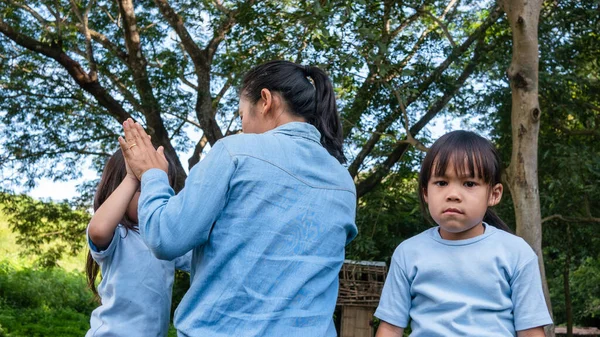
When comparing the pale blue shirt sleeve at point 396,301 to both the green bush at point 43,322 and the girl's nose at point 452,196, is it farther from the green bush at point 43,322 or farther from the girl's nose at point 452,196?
the green bush at point 43,322

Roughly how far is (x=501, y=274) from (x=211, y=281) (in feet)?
2.52

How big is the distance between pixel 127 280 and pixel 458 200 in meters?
1.03

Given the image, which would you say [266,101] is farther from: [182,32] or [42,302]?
[42,302]

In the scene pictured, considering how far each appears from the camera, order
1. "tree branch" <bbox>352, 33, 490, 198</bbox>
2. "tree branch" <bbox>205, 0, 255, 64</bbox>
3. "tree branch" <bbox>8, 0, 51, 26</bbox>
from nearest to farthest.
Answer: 1. "tree branch" <bbox>205, 0, 255, 64</bbox>
2. "tree branch" <bbox>352, 33, 490, 198</bbox>
3. "tree branch" <bbox>8, 0, 51, 26</bbox>

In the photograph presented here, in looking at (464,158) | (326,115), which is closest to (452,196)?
(464,158)

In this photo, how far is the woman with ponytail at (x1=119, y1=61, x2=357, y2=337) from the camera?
5.95 feet

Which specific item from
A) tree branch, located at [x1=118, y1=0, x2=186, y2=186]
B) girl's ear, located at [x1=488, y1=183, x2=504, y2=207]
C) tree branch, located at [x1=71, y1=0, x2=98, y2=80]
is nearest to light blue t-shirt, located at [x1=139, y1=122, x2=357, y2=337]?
girl's ear, located at [x1=488, y1=183, x2=504, y2=207]

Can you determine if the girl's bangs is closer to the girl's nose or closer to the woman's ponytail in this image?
the girl's nose

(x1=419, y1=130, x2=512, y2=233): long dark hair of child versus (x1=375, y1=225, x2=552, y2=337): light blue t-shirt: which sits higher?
(x1=419, y1=130, x2=512, y2=233): long dark hair of child

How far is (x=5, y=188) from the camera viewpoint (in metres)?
11.1

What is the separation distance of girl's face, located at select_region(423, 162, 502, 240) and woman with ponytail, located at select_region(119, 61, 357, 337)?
243 mm

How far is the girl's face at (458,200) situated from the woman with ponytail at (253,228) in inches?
9.6

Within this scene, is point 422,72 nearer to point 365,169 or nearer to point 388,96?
point 388,96

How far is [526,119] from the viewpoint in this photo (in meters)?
6.22
